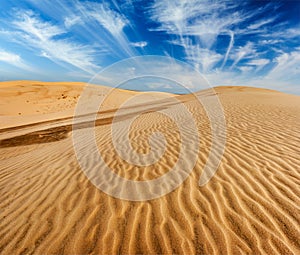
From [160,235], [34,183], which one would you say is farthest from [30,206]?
[160,235]

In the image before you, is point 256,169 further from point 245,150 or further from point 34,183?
Result: point 34,183

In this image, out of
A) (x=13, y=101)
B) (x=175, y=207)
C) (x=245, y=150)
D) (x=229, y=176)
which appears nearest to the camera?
(x=175, y=207)

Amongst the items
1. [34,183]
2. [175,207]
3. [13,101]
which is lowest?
[13,101]

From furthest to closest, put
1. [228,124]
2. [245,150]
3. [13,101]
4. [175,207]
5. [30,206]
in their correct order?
[13,101] < [228,124] < [245,150] < [30,206] < [175,207]

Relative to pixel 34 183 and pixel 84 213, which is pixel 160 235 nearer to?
pixel 84 213

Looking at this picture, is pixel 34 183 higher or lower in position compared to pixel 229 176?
lower

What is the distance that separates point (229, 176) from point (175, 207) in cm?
139

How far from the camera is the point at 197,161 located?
4781mm

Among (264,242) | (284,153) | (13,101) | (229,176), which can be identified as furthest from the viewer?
(13,101)

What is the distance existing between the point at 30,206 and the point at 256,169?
4289 millimetres

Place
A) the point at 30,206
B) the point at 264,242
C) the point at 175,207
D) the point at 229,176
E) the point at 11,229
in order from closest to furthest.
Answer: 1. the point at 264,242
2. the point at 11,229
3. the point at 175,207
4. the point at 30,206
5. the point at 229,176

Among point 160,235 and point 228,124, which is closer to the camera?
point 160,235

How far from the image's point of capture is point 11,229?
2953 mm

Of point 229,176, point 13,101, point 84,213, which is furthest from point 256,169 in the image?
point 13,101
